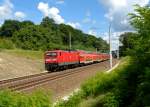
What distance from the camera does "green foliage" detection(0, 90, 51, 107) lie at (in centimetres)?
1091

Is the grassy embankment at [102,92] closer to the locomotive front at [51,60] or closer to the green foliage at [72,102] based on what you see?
the green foliage at [72,102]

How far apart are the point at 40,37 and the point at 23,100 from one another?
11574 centimetres

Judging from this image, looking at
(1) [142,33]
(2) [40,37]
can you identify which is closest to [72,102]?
(1) [142,33]

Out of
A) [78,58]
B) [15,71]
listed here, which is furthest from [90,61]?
[15,71]

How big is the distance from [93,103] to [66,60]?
4844 centimetres

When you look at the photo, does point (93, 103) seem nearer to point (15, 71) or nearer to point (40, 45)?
point (15, 71)

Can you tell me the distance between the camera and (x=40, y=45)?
405 feet

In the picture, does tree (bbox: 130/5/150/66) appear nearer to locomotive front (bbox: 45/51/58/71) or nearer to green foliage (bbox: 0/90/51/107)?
green foliage (bbox: 0/90/51/107)

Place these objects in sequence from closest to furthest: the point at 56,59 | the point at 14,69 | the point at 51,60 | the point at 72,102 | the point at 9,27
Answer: the point at 72,102 → the point at 14,69 → the point at 56,59 → the point at 51,60 → the point at 9,27

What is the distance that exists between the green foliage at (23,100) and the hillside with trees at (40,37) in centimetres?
7878

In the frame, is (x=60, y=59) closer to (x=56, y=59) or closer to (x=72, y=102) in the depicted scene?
(x=56, y=59)

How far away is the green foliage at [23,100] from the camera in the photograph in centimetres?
1091

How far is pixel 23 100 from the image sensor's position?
36.7ft

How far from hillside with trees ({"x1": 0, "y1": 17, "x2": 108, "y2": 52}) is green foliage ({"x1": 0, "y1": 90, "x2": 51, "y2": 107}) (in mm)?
78780
